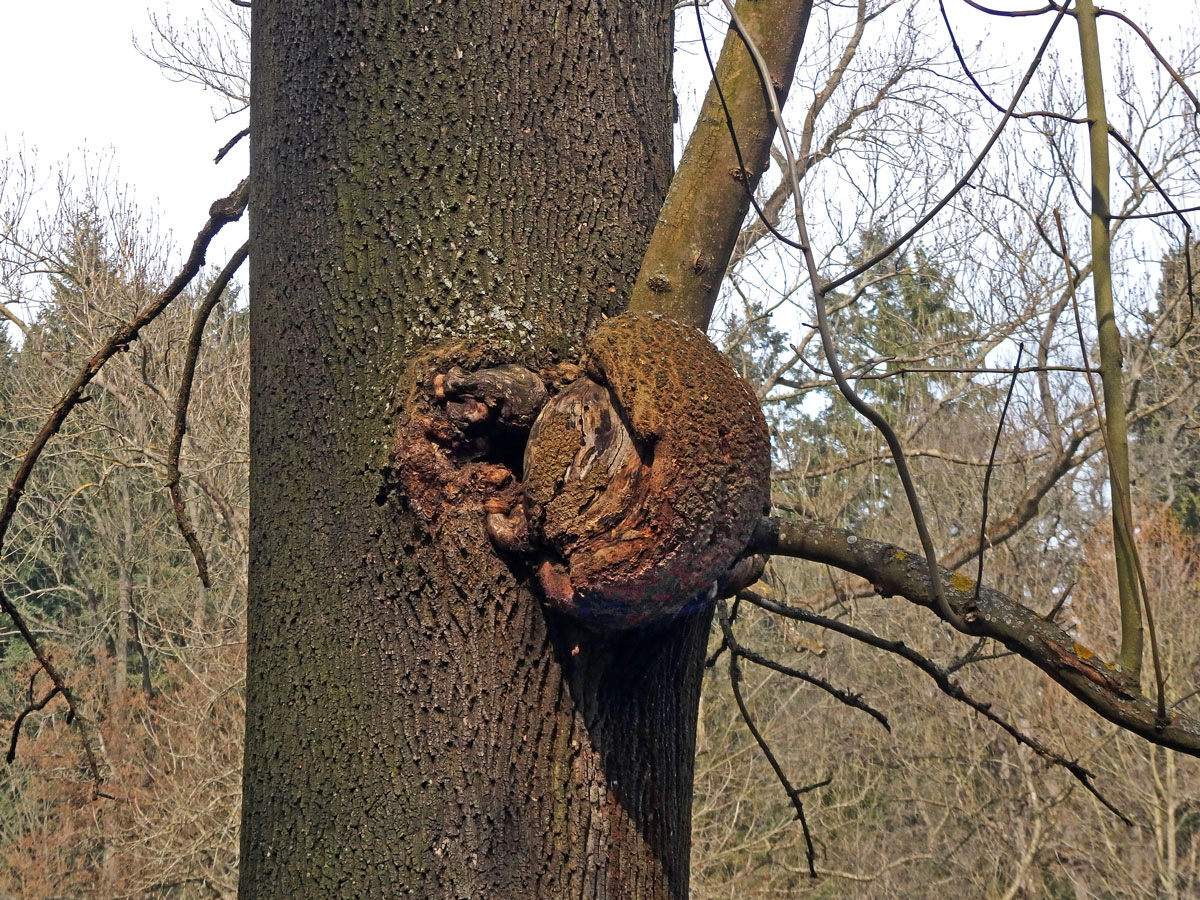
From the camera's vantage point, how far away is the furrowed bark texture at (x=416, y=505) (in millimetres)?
992

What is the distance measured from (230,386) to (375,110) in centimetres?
928

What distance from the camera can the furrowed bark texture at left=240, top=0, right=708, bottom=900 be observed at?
3.26 feet

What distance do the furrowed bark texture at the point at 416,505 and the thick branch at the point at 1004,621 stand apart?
0.57 feet

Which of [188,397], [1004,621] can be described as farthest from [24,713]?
[1004,621]

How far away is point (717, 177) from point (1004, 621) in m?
0.61

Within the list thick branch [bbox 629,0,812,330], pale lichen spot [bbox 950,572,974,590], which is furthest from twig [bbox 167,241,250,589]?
pale lichen spot [bbox 950,572,974,590]

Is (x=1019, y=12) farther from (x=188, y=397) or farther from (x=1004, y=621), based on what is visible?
(x=188, y=397)

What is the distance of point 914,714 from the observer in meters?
11.2

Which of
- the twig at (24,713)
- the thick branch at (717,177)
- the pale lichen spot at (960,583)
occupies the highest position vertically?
the thick branch at (717,177)

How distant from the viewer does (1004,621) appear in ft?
3.76

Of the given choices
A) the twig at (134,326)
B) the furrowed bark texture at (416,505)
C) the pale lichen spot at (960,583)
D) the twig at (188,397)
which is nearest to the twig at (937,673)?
the pale lichen spot at (960,583)

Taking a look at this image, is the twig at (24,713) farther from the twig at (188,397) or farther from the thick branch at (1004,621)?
the thick branch at (1004,621)

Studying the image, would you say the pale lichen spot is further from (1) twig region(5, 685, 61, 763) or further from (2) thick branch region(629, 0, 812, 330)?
(1) twig region(5, 685, 61, 763)

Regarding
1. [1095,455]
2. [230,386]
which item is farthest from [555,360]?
[230,386]
